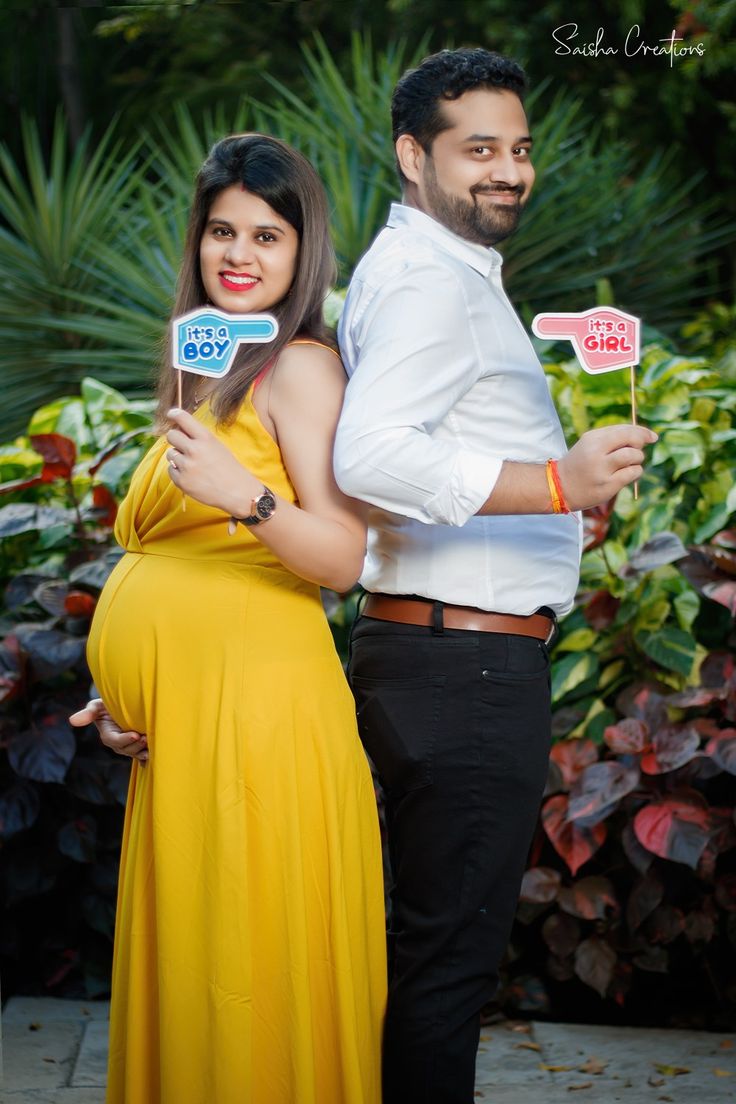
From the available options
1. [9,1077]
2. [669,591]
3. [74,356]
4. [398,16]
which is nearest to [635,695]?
[669,591]

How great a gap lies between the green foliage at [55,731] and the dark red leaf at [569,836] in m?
1.05

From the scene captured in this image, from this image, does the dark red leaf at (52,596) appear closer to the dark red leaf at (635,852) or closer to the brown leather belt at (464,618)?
the brown leather belt at (464,618)

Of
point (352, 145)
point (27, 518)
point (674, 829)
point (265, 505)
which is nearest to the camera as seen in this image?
point (265, 505)

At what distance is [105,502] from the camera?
3.47 metres

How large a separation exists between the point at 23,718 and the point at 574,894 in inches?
56.2

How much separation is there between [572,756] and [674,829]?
1.00ft

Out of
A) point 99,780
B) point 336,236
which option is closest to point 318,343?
point 99,780

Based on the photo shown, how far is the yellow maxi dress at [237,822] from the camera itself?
2.00 m

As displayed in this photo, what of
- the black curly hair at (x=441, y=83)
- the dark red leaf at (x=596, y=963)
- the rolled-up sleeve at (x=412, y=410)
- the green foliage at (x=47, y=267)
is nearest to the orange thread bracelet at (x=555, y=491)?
the rolled-up sleeve at (x=412, y=410)

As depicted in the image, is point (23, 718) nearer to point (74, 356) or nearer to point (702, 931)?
point (702, 931)

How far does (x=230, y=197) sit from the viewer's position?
82.8 inches

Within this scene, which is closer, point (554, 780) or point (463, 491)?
point (463, 491)

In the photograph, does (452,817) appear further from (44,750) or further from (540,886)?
(44,750)

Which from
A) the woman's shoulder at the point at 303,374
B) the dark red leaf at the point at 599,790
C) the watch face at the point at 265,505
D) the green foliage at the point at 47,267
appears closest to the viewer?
the watch face at the point at 265,505
